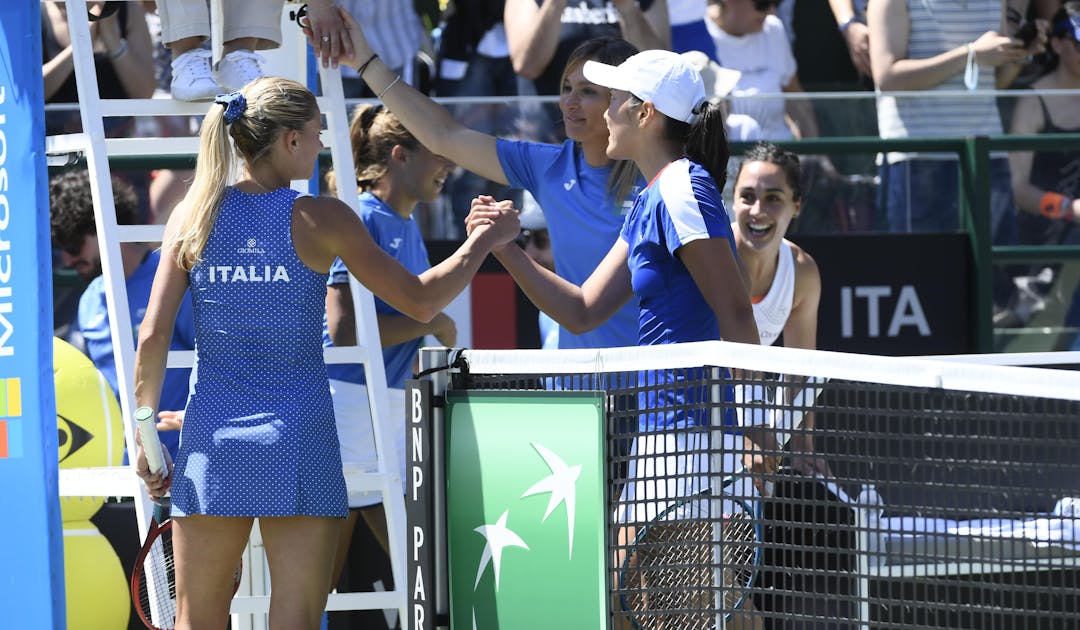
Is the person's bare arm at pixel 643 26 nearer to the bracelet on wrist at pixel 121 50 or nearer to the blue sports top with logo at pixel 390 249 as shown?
the blue sports top with logo at pixel 390 249

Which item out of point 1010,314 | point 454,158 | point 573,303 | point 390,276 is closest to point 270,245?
point 390,276

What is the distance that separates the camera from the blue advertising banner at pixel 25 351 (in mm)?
4188

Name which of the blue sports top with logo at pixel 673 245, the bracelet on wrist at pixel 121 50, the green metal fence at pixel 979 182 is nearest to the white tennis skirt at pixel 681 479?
the blue sports top with logo at pixel 673 245

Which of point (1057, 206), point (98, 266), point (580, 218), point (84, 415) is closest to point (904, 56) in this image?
point (1057, 206)

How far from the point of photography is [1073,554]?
286cm

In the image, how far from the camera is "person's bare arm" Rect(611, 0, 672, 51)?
737cm

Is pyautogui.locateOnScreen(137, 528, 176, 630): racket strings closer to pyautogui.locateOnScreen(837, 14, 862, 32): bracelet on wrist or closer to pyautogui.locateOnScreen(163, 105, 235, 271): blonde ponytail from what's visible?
pyautogui.locateOnScreen(163, 105, 235, 271): blonde ponytail

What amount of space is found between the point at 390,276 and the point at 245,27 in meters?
1.31

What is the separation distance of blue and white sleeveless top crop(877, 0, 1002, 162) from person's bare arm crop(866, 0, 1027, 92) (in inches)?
1.9

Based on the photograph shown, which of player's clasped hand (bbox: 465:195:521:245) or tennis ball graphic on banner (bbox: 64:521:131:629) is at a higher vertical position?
player's clasped hand (bbox: 465:195:521:245)

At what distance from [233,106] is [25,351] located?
1076 millimetres

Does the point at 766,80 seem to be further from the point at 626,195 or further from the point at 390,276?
the point at 390,276

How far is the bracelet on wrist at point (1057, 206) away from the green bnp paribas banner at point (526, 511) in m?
4.57

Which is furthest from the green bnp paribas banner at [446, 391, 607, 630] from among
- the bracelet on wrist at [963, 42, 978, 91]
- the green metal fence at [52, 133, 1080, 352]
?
the bracelet on wrist at [963, 42, 978, 91]
